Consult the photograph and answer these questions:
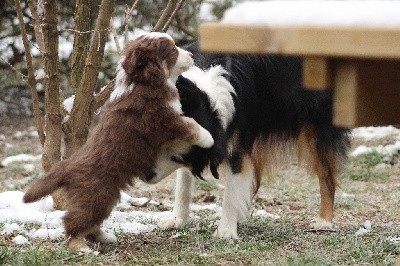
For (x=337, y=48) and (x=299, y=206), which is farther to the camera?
(x=299, y=206)

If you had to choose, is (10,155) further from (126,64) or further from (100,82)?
(126,64)

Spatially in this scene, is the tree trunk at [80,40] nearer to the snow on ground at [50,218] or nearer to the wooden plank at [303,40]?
the snow on ground at [50,218]

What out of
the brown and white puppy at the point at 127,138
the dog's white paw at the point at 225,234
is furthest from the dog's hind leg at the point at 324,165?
the brown and white puppy at the point at 127,138

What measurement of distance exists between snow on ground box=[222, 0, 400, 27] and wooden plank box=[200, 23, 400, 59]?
0.15 feet

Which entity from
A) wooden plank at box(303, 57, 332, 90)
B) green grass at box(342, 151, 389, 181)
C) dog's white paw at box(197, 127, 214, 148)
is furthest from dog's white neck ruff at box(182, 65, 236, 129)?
green grass at box(342, 151, 389, 181)

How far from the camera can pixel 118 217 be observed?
5238 millimetres

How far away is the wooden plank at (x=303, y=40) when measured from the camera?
1898mm

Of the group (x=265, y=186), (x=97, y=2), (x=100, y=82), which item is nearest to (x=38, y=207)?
(x=265, y=186)

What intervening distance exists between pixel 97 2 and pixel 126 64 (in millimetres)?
6041

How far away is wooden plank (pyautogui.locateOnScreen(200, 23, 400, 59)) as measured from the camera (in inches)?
74.7

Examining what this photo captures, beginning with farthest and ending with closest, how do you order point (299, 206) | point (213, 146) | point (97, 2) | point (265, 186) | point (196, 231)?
point (97, 2) → point (265, 186) → point (299, 206) → point (196, 231) → point (213, 146)

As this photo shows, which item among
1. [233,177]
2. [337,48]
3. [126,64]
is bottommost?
[233,177]

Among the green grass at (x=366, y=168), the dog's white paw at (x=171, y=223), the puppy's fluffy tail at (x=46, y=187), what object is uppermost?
the puppy's fluffy tail at (x=46, y=187)

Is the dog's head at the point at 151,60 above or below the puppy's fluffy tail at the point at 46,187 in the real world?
above
